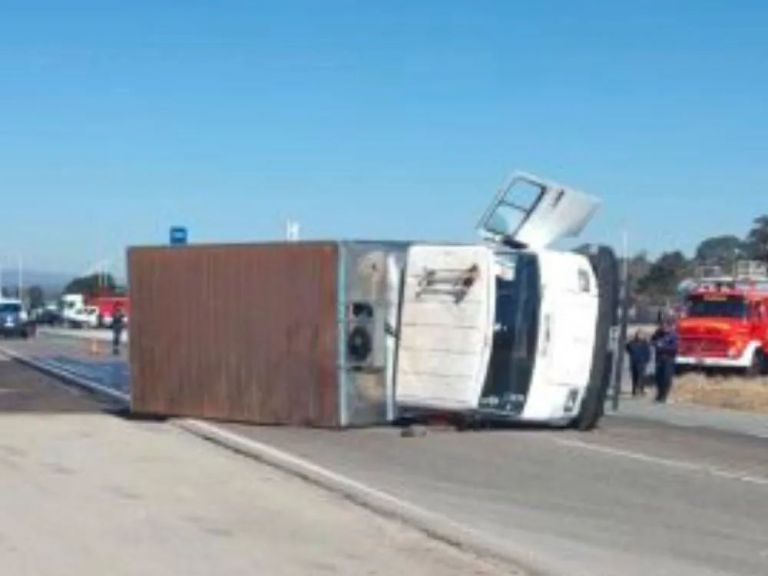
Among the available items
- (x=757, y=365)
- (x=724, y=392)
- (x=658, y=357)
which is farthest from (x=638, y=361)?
(x=757, y=365)

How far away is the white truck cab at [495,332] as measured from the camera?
20234mm

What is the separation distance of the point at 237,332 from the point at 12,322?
5357cm

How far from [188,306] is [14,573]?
13041 millimetres

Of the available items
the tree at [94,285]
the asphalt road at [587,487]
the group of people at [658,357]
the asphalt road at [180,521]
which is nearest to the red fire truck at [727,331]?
the group of people at [658,357]

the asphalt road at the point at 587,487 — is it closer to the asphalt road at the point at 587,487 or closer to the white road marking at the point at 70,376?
the asphalt road at the point at 587,487

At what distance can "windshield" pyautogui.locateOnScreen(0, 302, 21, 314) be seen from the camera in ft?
240

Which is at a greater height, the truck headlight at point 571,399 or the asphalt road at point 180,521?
the truck headlight at point 571,399

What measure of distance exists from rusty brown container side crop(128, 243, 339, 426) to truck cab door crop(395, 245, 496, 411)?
107 centimetres

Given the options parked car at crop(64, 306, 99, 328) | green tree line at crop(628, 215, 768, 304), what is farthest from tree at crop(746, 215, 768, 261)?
parked car at crop(64, 306, 99, 328)

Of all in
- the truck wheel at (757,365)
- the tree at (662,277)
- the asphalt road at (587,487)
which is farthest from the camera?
the tree at (662,277)

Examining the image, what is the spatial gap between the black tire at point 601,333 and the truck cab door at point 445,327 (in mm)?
1849

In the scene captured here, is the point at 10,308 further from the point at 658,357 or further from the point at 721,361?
the point at 658,357

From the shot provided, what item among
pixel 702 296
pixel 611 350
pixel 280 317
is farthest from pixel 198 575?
pixel 702 296

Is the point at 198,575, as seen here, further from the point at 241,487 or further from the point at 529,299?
the point at 529,299
